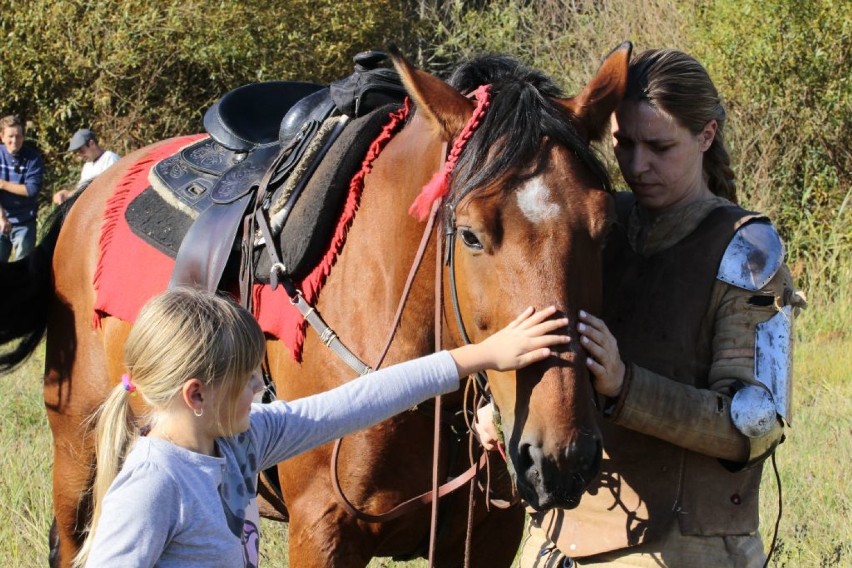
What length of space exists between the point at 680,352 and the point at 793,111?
7.12m

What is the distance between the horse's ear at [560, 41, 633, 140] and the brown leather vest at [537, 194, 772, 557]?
33cm

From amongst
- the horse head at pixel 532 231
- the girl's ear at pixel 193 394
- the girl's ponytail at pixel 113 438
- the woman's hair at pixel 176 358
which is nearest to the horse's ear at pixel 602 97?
the horse head at pixel 532 231

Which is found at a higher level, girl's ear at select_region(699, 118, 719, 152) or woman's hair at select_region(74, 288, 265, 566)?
girl's ear at select_region(699, 118, 719, 152)

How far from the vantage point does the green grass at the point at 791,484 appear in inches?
169

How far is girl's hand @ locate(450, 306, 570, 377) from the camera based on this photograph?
2.09 metres

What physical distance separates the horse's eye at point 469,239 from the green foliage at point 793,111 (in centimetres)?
655

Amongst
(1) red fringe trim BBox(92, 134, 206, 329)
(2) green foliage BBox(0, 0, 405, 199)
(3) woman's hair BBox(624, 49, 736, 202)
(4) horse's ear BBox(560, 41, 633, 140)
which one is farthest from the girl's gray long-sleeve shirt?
(2) green foliage BBox(0, 0, 405, 199)

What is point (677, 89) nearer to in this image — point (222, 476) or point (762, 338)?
point (762, 338)

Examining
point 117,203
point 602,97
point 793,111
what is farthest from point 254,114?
point 793,111

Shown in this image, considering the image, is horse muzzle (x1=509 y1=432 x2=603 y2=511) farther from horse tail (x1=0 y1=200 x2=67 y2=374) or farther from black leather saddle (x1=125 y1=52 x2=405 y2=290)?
horse tail (x1=0 y1=200 x2=67 y2=374)

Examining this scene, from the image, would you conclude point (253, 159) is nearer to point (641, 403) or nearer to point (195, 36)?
point (641, 403)

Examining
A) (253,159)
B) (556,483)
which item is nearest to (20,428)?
(253,159)

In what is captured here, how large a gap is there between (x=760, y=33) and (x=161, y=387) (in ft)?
25.3

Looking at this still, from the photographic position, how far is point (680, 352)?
2.39 m
